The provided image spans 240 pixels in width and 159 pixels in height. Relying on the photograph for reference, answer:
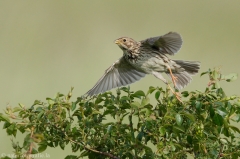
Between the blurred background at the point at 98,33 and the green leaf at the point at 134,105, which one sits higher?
the blurred background at the point at 98,33

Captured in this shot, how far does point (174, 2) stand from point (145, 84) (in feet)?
14.1

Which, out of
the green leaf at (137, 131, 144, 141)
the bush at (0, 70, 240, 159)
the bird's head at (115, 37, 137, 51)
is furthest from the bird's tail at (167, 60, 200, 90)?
the green leaf at (137, 131, 144, 141)

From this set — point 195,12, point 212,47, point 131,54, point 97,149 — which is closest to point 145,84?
point 212,47

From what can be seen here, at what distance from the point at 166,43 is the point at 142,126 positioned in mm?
2673

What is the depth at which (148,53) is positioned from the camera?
6.60 metres

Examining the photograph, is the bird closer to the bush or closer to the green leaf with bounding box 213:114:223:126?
the bush

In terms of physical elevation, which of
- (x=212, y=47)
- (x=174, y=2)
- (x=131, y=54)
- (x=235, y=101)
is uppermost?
(x=174, y=2)

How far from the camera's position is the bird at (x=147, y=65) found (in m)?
6.41

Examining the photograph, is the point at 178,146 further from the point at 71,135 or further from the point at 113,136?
the point at 71,135

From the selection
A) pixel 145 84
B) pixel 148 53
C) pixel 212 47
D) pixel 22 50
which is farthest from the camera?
Answer: pixel 22 50

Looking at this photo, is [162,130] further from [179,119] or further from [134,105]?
[134,105]

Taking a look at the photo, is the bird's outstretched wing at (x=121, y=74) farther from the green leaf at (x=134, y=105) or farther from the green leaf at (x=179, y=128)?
the green leaf at (x=179, y=128)

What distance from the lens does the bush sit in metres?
3.79

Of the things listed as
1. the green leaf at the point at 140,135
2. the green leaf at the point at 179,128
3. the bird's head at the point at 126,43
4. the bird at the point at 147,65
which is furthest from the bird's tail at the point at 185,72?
the green leaf at the point at 179,128
